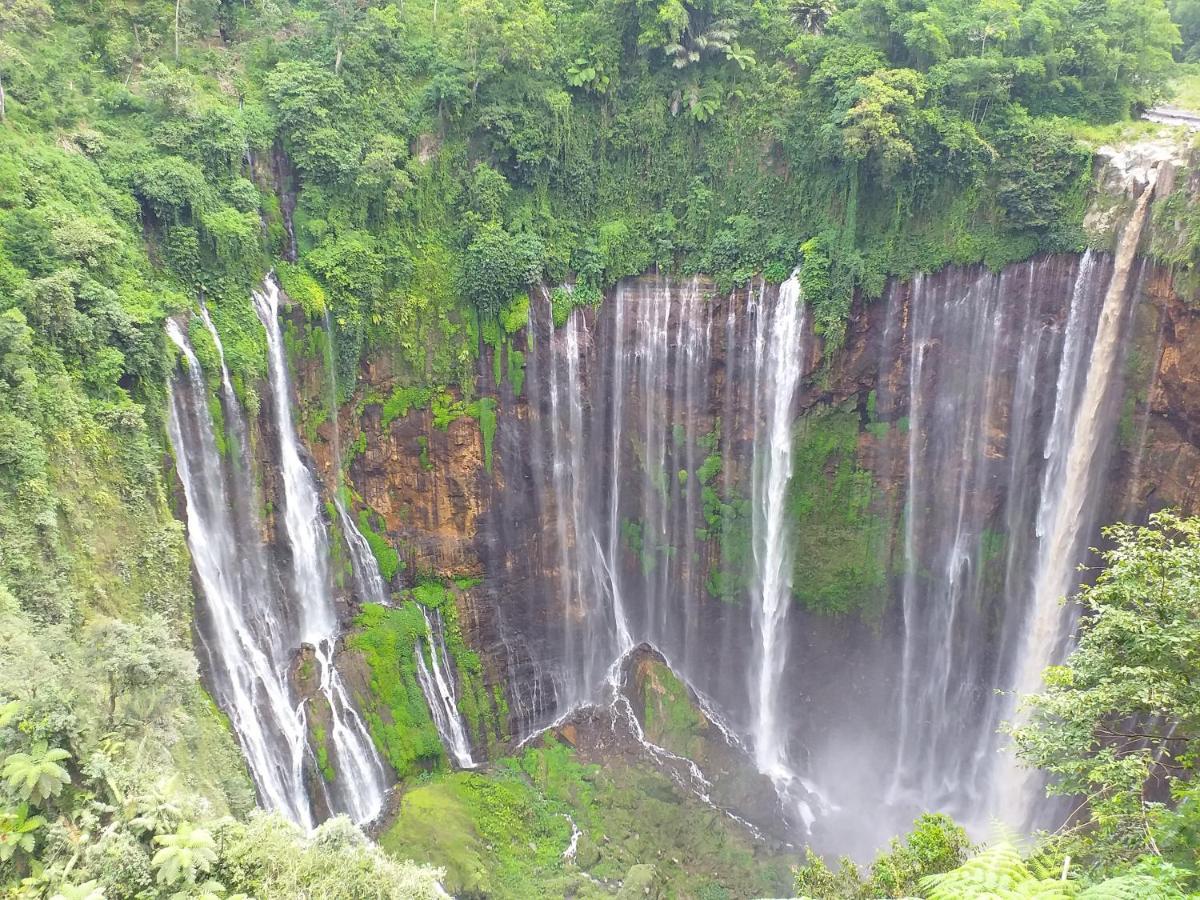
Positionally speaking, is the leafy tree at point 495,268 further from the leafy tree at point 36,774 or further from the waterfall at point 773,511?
the leafy tree at point 36,774

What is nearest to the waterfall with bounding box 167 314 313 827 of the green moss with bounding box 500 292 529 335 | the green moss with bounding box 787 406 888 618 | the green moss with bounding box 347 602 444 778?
the green moss with bounding box 347 602 444 778

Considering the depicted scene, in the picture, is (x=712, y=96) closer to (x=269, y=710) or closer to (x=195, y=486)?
(x=195, y=486)

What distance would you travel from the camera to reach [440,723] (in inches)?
784

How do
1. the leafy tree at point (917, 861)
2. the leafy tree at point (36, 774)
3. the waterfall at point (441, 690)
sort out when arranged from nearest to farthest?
the leafy tree at point (917, 861) → the leafy tree at point (36, 774) → the waterfall at point (441, 690)

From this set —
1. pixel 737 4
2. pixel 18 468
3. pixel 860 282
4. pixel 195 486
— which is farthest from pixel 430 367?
pixel 737 4

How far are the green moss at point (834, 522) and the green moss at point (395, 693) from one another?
10147mm

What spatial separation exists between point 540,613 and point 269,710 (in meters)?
7.21

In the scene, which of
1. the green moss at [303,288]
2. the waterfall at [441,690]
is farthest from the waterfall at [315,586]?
the waterfall at [441,690]

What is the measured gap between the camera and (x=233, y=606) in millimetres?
17141

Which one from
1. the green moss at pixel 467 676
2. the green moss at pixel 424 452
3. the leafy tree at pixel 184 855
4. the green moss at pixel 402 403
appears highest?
the green moss at pixel 402 403

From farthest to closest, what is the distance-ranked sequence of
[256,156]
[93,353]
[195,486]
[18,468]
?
[256,156], [195,486], [93,353], [18,468]

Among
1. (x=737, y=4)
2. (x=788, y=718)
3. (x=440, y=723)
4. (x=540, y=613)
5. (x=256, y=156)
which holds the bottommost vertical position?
(x=788, y=718)

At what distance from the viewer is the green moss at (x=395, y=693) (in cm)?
1903

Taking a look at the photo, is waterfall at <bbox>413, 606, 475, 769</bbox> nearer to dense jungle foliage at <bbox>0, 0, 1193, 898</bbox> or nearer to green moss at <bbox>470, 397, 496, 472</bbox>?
green moss at <bbox>470, 397, 496, 472</bbox>
